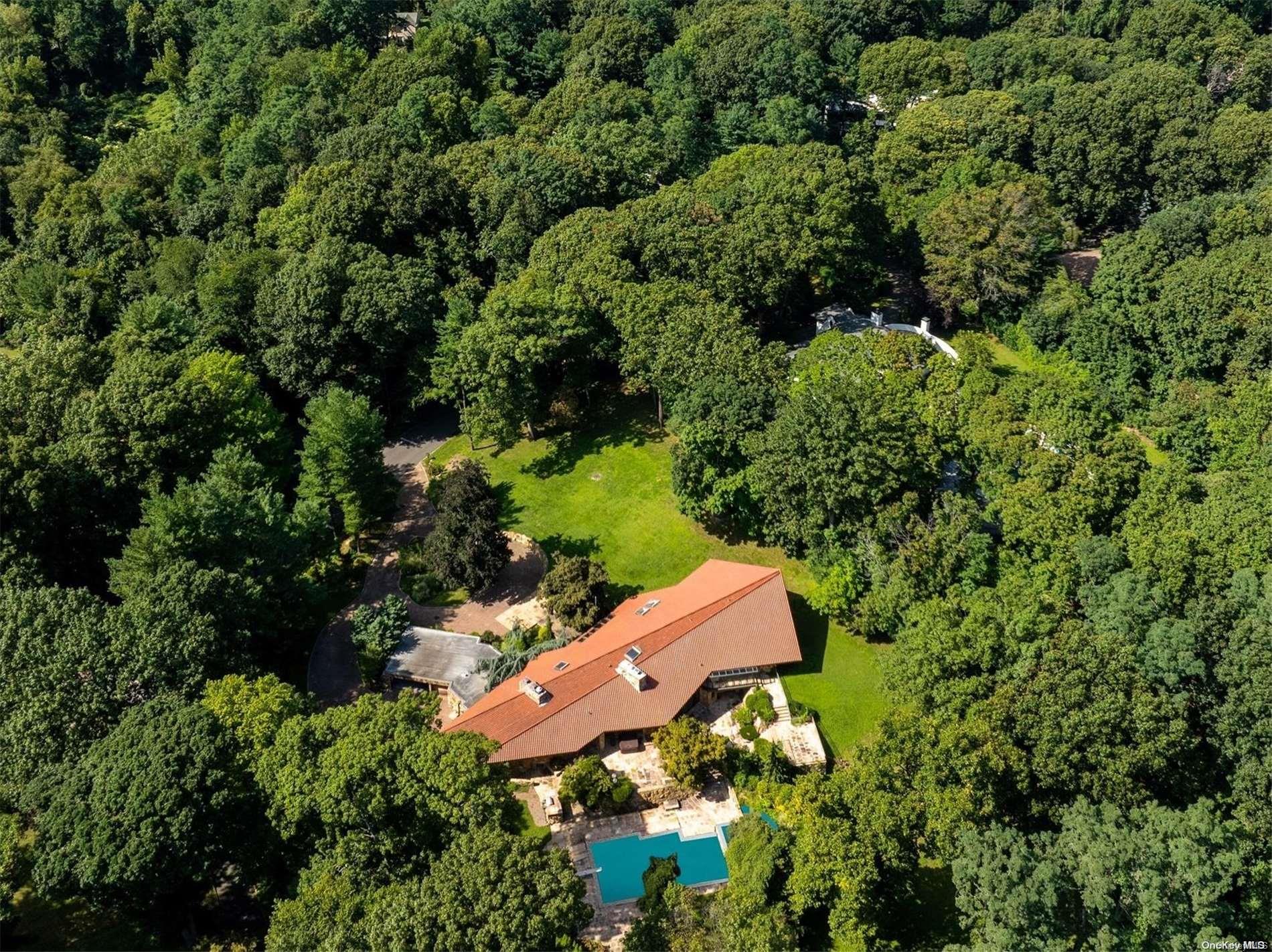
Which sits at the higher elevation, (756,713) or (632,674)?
(632,674)

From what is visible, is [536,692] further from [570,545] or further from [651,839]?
[570,545]

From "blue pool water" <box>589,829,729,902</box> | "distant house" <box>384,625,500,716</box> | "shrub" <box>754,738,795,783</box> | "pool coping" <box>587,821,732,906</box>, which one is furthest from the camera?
"distant house" <box>384,625,500,716</box>

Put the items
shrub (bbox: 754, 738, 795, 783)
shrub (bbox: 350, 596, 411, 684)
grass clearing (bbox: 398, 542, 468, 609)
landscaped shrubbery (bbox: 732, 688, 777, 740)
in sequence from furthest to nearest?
grass clearing (bbox: 398, 542, 468, 609) → shrub (bbox: 350, 596, 411, 684) → landscaped shrubbery (bbox: 732, 688, 777, 740) → shrub (bbox: 754, 738, 795, 783)

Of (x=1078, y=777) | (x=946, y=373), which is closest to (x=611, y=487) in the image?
(x=946, y=373)

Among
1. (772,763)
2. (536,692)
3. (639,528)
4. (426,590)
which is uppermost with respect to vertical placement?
(536,692)

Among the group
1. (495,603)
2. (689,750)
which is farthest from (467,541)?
(689,750)

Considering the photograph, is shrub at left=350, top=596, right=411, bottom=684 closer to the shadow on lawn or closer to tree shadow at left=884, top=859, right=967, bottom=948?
the shadow on lawn

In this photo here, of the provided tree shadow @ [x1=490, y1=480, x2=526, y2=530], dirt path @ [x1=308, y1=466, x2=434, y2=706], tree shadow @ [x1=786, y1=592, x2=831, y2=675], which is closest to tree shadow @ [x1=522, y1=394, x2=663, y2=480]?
tree shadow @ [x1=490, y1=480, x2=526, y2=530]
